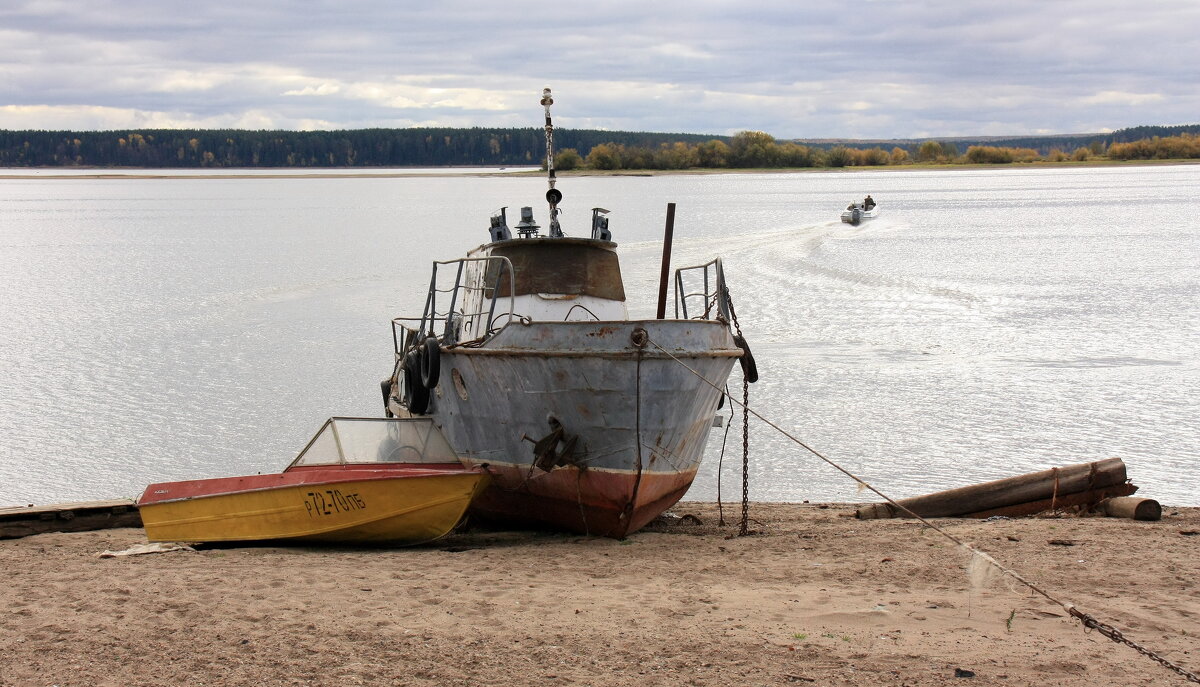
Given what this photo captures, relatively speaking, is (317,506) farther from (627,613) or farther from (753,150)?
(753,150)

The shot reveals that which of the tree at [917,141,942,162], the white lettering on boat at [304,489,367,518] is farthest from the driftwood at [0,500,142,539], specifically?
the tree at [917,141,942,162]

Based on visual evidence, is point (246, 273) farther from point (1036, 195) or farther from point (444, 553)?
point (1036, 195)

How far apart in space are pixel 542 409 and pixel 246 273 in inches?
1234

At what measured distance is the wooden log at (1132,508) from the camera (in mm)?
9898

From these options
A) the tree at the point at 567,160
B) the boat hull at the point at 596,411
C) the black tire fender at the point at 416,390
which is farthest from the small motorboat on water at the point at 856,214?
the tree at the point at 567,160

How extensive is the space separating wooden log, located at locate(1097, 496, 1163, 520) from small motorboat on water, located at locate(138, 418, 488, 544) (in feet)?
18.6

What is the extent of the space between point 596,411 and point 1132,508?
4789 mm

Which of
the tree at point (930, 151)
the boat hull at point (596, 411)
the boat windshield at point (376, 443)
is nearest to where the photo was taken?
the boat hull at point (596, 411)

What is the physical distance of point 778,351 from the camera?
21891 mm

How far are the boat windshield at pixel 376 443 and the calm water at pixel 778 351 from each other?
2987 mm

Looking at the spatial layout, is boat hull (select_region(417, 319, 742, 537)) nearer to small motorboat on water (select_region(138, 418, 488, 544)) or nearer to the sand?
small motorboat on water (select_region(138, 418, 488, 544))

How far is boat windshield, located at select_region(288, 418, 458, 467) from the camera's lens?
441 inches

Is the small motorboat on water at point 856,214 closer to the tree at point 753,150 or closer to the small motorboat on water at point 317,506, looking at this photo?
the small motorboat on water at point 317,506

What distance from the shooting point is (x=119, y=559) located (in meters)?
9.30
